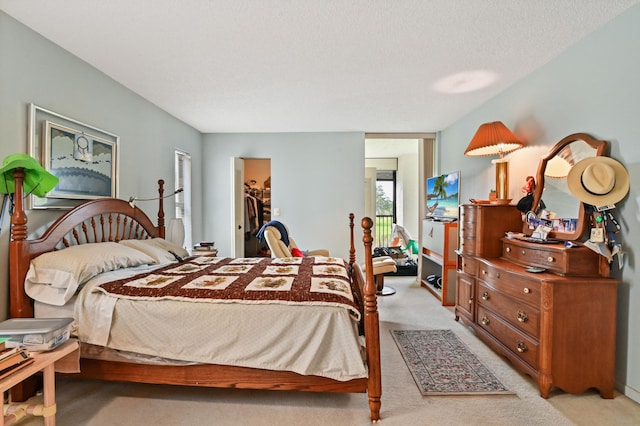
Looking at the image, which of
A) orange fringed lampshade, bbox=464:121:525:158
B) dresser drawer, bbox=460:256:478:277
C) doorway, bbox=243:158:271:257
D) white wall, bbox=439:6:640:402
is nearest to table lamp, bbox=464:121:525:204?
orange fringed lampshade, bbox=464:121:525:158

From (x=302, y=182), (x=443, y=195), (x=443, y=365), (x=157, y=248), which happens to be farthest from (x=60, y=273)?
(x=443, y=195)

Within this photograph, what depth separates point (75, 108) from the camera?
2.73 m

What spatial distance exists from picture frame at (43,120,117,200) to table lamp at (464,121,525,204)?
366 centimetres

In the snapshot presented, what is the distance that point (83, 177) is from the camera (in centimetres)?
279

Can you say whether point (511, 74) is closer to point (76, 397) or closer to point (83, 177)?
point (83, 177)

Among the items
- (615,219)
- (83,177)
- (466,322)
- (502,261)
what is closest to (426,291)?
(466,322)

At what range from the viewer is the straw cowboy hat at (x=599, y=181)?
212 cm

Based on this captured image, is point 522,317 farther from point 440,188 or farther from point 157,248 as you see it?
point 157,248

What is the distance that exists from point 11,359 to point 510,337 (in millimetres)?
3167

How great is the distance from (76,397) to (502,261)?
3463mm

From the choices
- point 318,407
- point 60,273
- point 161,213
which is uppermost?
point 161,213

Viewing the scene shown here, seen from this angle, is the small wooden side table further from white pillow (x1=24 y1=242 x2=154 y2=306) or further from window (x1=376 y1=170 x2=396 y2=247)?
window (x1=376 y1=170 x2=396 y2=247)

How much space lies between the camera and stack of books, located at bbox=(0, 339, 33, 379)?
1.54 m

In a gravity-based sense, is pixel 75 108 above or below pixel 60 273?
above
